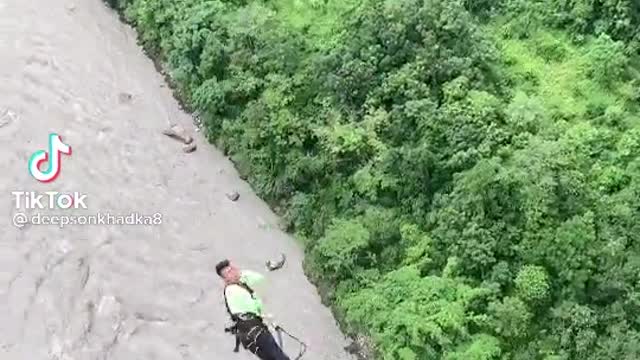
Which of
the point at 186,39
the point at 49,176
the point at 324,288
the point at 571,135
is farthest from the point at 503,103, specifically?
the point at 49,176

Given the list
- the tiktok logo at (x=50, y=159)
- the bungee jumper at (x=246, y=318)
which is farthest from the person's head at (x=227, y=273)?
the tiktok logo at (x=50, y=159)

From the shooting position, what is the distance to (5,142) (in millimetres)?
13555

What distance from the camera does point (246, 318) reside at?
11102mm

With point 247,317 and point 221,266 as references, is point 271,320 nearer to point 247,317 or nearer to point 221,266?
point 247,317

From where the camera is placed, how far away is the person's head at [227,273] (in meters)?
11.2

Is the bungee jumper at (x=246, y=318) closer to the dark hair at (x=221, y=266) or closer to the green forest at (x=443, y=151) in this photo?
the dark hair at (x=221, y=266)

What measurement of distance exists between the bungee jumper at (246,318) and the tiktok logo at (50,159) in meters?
3.43

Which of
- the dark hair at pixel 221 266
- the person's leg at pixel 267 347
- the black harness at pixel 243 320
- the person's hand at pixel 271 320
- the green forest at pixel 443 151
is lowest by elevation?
the person's hand at pixel 271 320

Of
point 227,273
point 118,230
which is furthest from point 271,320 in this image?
point 118,230

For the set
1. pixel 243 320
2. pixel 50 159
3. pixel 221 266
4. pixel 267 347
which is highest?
pixel 221 266

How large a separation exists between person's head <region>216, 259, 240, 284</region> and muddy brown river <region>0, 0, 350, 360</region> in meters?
0.76

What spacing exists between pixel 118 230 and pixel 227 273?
229 centimetres

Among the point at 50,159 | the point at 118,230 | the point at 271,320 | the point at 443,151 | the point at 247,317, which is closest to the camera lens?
the point at 247,317

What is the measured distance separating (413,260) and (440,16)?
11.7ft
